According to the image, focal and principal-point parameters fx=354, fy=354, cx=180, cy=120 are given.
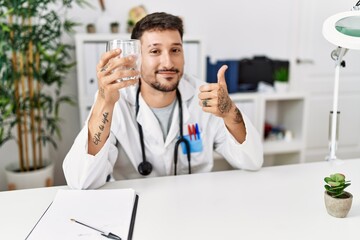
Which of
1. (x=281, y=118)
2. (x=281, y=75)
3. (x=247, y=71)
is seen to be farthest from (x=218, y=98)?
(x=281, y=118)

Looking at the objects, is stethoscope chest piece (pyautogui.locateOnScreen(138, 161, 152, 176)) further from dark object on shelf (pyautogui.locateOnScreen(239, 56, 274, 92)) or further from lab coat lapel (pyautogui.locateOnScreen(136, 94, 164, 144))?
A: dark object on shelf (pyautogui.locateOnScreen(239, 56, 274, 92))

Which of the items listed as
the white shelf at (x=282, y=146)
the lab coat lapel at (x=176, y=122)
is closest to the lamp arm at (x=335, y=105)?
the lab coat lapel at (x=176, y=122)

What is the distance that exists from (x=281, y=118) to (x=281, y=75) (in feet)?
1.59

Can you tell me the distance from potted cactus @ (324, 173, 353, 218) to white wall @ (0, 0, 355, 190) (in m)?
1.93

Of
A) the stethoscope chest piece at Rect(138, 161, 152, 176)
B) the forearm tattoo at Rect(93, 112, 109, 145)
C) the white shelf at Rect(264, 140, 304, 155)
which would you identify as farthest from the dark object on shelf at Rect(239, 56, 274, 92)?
the forearm tattoo at Rect(93, 112, 109, 145)

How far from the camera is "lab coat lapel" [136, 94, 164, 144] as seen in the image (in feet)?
4.80

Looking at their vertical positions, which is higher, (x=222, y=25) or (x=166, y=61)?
(x=222, y=25)

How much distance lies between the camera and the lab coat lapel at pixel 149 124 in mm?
1463

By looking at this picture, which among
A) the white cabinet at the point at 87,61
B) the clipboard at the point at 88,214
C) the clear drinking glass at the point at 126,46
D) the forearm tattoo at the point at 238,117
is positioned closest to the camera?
the clipboard at the point at 88,214

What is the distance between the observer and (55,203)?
1.05 metres

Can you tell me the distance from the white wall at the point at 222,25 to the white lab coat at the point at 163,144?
1307 mm

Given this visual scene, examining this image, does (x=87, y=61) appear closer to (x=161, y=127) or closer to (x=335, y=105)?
(x=161, y=127)

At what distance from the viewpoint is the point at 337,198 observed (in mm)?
976

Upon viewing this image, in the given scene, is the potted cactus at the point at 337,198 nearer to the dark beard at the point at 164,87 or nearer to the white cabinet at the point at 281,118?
the dark beard at the point at 164,87
